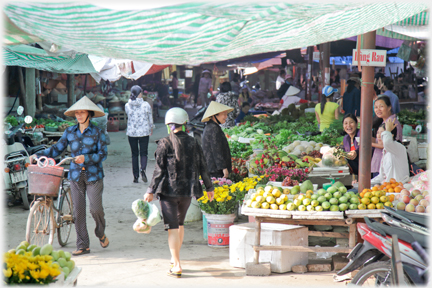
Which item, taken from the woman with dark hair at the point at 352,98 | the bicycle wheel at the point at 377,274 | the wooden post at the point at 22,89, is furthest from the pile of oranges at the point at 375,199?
the wooden post at the point at 22,89

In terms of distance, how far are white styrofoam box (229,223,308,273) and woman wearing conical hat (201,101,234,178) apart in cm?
143

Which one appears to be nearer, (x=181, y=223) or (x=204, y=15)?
(x=204, y=15)

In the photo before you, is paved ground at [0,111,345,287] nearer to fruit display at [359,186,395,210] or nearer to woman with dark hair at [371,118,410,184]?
fruit display at [359,186,395,210]

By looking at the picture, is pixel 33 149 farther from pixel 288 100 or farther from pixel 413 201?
A: pixel 288 100

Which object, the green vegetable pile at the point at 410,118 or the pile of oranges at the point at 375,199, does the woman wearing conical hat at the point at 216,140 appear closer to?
the pile of oranges at the point at 375,199

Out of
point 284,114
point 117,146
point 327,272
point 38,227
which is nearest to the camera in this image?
point 327,272

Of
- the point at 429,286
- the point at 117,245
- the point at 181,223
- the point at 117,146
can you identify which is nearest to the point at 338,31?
the point at 429,286

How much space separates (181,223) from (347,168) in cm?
286

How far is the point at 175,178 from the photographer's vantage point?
16.0 feet

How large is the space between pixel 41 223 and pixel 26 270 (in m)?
2.64

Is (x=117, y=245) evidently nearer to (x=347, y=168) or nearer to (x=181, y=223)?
(x=181, y=223)

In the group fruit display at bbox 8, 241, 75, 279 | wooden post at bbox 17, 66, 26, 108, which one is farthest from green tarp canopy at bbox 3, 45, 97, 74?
fruit display at bbox 8, 241, 75, 279

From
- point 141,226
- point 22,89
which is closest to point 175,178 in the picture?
point 141,226

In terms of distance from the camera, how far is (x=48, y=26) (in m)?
3.17
